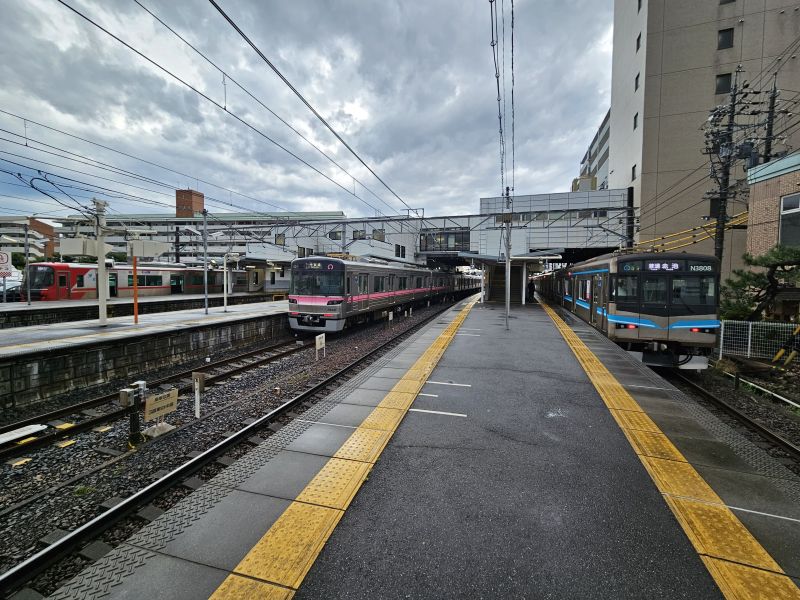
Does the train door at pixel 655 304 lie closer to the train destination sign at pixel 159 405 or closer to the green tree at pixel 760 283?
the green tree at pixel 760 283

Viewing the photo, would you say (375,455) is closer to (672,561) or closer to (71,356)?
(672,561)

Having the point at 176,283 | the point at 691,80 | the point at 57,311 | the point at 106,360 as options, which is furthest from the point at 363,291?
the point at 691,80

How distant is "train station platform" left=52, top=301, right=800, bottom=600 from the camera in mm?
2516

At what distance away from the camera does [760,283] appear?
11.1m

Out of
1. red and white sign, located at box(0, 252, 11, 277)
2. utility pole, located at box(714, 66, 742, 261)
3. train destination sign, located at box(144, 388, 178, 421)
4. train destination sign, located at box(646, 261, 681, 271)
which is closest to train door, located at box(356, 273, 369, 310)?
train destination sign, located at box(144, 388, 178, 421)

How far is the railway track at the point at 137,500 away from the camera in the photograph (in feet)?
8.70

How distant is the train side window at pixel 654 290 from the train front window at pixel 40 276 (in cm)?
2681

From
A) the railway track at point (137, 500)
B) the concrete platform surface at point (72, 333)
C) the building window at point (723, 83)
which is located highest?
the building window at point (723, 83)

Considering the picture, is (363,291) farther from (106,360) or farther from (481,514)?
(481,514)

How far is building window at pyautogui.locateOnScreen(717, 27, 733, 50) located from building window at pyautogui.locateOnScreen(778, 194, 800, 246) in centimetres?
1823

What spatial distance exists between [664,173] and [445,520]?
31.1m

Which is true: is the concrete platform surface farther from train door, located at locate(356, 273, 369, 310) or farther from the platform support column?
train door, located at locate(356, 273, 369, 310)

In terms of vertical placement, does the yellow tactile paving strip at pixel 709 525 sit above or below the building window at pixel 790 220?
below

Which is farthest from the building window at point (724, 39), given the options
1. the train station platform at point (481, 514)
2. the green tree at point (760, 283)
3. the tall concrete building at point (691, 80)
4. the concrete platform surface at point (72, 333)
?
the concrete platform surface at point (72, 333)
